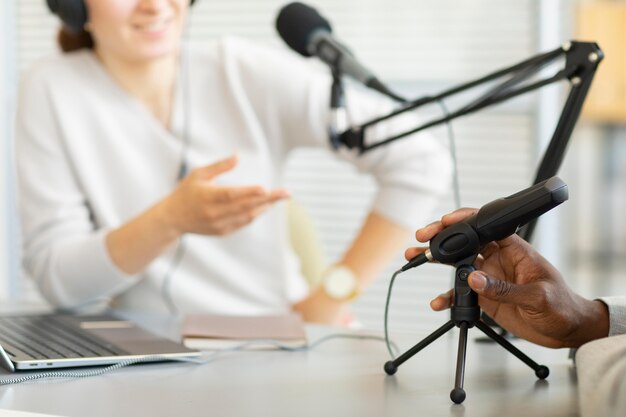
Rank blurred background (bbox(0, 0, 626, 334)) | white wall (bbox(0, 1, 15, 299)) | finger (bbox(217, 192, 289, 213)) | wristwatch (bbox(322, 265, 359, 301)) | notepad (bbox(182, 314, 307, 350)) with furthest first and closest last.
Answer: white wall (bbox(0, 1, 15, 299)), blurred background (bbox(0, 0, 626, 334)), wristwatch (bbox(322, 265, 359, 301)), finger (bbox(217, 192, 289, 213)), notepad (bbox(182, 314, 307, 350))

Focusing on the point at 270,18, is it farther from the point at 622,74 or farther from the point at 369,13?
the point at 622,74

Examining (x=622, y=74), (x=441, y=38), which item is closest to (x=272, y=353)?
(x=441, y=38)

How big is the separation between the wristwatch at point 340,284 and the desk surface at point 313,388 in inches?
21.0

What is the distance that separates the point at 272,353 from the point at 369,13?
174 centimetres

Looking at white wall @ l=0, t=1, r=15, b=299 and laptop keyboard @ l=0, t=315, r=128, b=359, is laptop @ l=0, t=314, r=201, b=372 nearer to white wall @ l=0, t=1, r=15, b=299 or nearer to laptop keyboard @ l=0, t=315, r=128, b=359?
laptop keyboard @ l=0, t=315, r=128, b=359

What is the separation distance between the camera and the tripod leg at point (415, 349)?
0.86 m

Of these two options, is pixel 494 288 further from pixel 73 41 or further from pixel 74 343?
pixel 73 41

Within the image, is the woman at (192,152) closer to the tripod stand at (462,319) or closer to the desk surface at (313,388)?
the desk surface at (313,388)

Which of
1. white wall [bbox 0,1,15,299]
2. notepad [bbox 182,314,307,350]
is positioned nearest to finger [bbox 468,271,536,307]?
notepad [bbox 182,314,307,350]

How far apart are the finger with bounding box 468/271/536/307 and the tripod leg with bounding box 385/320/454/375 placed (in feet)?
0.27

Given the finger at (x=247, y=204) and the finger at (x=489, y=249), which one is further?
the finger at (x=247, y=204)

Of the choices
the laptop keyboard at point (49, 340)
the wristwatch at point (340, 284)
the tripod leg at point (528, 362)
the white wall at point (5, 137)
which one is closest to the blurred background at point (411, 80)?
the white wall at point (5, 137)

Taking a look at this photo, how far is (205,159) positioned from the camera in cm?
163

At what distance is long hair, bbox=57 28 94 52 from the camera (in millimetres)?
1674
